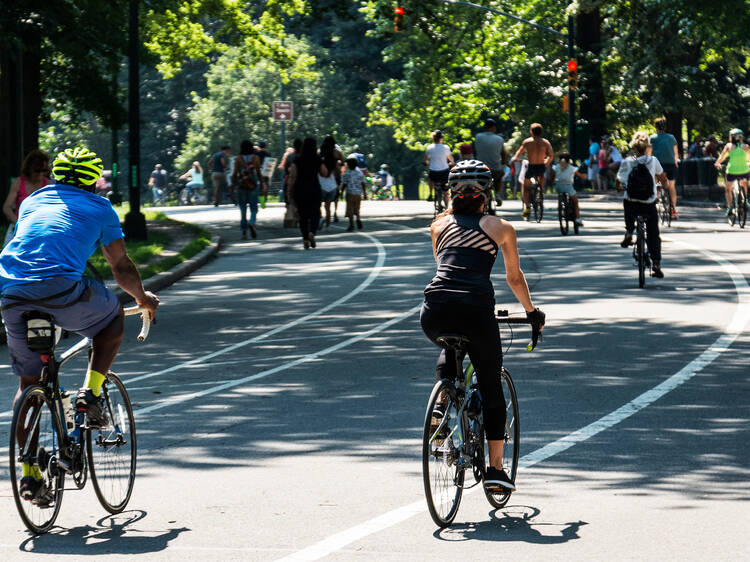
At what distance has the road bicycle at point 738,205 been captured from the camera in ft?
91.2

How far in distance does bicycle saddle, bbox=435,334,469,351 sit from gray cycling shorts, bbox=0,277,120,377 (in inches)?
61.2

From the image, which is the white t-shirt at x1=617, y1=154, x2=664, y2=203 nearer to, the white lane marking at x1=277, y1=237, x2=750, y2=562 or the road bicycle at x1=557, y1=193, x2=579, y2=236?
the white lane marking at x1=277, y1=237, x2=750, y2=562

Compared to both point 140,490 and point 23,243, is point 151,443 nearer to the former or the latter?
point 140,490

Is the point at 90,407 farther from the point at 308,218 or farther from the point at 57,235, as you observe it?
the point at 308,218

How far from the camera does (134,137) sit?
26.3m

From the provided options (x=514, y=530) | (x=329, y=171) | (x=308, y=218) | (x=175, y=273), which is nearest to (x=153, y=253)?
(x=175, y=273)

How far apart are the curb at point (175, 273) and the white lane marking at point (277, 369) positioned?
13.6 feet

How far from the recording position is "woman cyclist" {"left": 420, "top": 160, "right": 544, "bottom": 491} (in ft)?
22.7

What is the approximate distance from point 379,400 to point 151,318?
3.48 meters

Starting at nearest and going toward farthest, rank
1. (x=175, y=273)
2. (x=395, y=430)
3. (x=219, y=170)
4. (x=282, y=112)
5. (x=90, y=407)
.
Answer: (x=90, y=407), (x=395, y=430), (x=175, y=273), (x=282, y=112), (x=219, y=170)

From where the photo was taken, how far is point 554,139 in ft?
172

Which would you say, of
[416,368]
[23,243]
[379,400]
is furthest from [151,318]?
[416,368]

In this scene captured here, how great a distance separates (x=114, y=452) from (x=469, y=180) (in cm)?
218

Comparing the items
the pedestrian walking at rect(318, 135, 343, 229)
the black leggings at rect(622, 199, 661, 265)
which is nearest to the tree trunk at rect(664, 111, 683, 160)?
the pedestrian walking at rect(318, 135, 343, 229)
